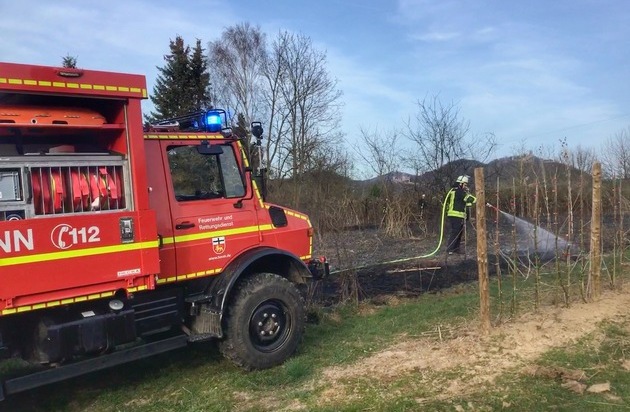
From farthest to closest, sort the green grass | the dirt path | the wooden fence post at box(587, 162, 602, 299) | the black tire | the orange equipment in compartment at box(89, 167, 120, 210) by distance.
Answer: the wooden fence post at box(587, 162, 602, 299), the black tire, the dirt path, the orange equipment in compartment at box(89, 167, 120, 210), the green grass

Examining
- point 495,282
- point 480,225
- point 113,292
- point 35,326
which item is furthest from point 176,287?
point 495,282

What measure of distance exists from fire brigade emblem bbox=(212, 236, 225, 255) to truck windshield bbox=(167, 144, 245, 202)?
46 centimetres

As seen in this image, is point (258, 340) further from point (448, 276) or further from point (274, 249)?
point (448, 276)

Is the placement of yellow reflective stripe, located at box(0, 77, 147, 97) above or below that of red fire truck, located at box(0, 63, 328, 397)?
above

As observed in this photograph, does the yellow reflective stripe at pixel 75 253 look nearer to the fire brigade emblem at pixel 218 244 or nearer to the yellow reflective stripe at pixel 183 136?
the fire brigade emblem at pixel 218 244

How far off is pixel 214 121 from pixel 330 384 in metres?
3.06

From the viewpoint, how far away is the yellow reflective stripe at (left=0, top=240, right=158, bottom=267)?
452 cm

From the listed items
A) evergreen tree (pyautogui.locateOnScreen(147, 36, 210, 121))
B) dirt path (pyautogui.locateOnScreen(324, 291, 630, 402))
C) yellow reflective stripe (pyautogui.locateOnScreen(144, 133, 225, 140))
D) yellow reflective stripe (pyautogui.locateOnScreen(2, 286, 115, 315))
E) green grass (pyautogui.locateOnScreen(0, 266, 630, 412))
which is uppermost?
evergreen tree (pyautogui.locateOnScreen(147, 36, 210, 121))

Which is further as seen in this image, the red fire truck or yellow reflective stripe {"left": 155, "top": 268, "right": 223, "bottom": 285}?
yellow reflective stripe {"left": 155, "top": 268, "right": 223, "bottom": 285}

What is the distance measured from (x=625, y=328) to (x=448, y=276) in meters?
4.37

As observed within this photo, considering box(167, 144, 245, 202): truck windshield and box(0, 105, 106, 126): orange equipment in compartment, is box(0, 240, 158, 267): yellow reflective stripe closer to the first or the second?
box(167, 144, 245, 202): truck windshield

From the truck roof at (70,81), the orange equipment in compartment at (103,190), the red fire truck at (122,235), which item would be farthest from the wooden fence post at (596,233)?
the orange equipment in compartment at (103,190)

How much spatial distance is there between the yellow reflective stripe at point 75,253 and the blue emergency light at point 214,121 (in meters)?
1.64

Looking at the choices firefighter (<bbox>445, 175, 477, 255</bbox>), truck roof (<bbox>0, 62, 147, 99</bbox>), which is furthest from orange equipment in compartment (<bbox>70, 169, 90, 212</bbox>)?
firefighter (<bbox>445, 175, 477, 255</bbox>)
